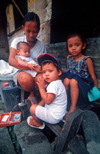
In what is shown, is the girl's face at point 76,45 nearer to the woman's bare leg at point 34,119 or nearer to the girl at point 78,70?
the girl at point 78,70

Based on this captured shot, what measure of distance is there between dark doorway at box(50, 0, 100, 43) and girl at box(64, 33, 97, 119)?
1.18 metres

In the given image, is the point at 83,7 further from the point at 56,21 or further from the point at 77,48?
the point at 77,48

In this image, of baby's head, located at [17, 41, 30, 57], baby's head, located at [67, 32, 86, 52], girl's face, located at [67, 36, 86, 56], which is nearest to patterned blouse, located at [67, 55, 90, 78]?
girl's face, located at [67, 36, 86, 56]

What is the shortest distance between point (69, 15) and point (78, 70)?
79.6 inches

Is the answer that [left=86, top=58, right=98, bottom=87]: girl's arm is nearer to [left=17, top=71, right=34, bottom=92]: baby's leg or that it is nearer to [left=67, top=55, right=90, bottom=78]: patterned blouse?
[left=67, top=55, right=90, bottom=78]: patterned blouse

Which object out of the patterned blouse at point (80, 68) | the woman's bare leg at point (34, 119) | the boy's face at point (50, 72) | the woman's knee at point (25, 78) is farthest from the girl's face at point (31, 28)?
the woman's bare leg at point (34, 119)

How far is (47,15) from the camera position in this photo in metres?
2.78

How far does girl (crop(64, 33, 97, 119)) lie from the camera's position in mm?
1606

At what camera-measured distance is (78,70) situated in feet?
6.50

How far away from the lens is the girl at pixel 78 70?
5.27 feet

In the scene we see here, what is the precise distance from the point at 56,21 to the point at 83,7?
1323 millimetres

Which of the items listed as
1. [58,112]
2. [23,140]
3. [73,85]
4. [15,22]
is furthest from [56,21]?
[15,22]

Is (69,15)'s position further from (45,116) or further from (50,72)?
(45,116)

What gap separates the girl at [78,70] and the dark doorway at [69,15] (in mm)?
1180
